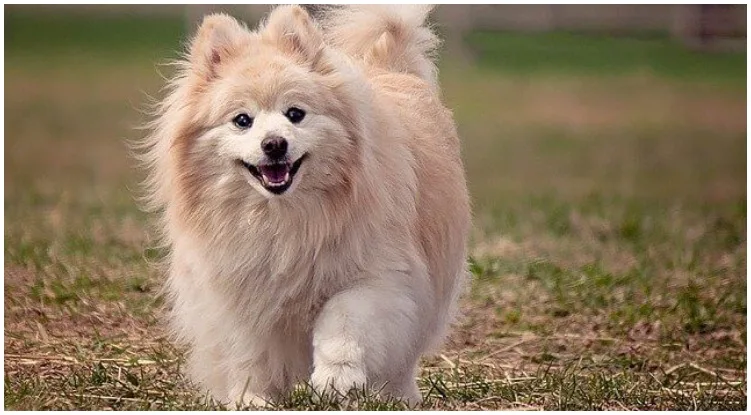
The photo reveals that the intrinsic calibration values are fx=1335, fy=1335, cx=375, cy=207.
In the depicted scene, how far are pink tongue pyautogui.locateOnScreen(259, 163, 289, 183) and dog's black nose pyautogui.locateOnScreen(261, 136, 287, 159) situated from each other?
100 mm

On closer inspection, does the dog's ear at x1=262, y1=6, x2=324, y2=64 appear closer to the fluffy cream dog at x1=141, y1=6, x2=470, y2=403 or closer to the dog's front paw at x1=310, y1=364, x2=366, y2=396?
the fluffy cream dog at x1=141, y1=6, x2=470, y2=403

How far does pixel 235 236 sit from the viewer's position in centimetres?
523

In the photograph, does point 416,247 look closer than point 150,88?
Yes

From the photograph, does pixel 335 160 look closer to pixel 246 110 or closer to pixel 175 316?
pixel 246 110

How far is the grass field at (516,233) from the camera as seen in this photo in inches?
237

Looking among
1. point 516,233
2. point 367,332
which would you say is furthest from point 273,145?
point 516,233

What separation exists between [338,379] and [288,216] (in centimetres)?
71

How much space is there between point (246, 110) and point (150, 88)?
1328 cm

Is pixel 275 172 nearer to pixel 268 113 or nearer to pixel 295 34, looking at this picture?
→ pixel 268 113

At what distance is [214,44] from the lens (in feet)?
17.4

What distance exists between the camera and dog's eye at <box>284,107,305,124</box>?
5055mm

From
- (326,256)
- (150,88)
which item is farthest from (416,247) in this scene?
(150,88)

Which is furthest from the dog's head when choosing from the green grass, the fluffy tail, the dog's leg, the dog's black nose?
the green grass

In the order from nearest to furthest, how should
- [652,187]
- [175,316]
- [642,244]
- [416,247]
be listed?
[416,247], [175,316], [642,244], [652,187]
